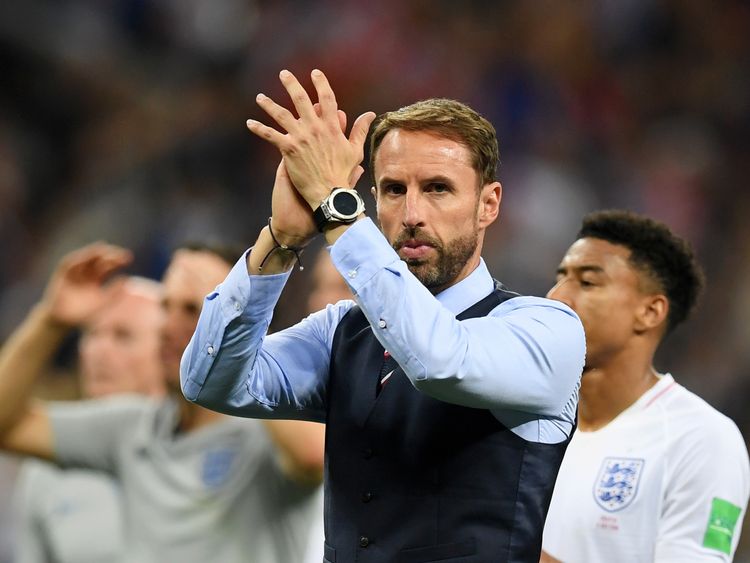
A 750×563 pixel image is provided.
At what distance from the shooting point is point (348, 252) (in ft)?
7.75

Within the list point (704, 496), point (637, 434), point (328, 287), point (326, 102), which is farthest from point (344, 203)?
point (328, 287)

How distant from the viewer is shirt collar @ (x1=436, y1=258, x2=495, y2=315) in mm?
2725

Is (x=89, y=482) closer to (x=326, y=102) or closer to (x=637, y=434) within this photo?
(x=637, y=434)

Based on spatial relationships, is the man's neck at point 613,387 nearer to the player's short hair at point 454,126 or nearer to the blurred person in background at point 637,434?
the blurred person in background at point 637,434

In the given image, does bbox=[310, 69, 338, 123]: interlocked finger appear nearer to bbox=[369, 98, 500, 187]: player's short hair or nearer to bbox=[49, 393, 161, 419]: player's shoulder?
bbox=[369, 98, 500, 187]: player's short hair

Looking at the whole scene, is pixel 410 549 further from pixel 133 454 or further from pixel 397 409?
pixel 133 454

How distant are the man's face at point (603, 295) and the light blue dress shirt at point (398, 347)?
4.52ft

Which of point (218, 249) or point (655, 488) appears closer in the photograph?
point (655, 488)

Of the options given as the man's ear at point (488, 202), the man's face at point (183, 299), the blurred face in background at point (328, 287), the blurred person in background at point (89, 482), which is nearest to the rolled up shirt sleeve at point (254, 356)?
the man's ear at point (488, 202)

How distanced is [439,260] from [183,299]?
2.08 m

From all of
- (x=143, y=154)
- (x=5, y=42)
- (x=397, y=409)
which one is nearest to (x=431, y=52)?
(x=143, y=154)

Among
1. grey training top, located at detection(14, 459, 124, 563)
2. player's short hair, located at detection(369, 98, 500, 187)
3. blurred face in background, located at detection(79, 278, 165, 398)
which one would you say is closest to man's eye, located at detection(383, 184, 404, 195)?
player's short hair, located at detection(369, 98, 500, 187)

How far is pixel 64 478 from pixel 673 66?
5849 millimetres

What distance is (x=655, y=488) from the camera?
3.83 metres
